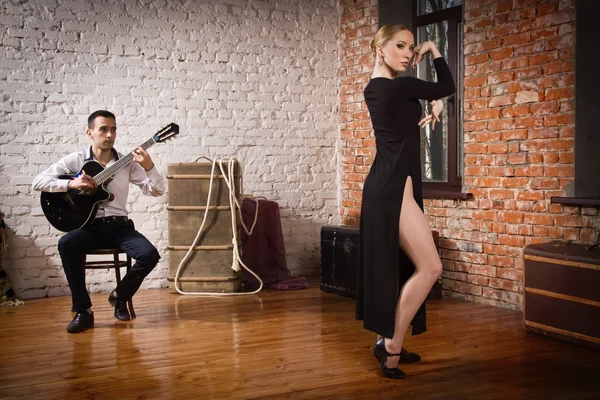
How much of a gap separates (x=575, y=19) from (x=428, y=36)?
1.74 m

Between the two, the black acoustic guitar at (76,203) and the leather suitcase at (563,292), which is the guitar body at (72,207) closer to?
the black acoustic guitar at (76,203)

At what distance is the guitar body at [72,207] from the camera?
181 inches

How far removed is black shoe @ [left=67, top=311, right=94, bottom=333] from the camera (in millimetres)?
4359

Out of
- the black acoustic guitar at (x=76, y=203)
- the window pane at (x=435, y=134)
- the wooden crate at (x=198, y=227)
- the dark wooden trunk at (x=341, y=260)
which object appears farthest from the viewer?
the window pane at (x=435, y=134)

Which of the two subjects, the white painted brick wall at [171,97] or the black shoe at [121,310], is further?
the white painted brick wall at [171,97]

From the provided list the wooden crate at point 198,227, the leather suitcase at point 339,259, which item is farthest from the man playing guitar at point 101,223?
the leather suitcase at point 339,259

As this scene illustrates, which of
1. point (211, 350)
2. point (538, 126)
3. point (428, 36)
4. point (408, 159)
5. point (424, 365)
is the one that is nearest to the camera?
point (408, 159)

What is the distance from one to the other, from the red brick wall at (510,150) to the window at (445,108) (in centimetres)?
30

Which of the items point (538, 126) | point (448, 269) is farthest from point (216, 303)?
point (538, 126)

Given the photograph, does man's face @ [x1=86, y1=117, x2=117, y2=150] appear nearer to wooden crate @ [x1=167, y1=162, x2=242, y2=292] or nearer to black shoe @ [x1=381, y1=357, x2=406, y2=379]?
wooden crate @ [x1=167, y1=162, x2=242, y2=292]

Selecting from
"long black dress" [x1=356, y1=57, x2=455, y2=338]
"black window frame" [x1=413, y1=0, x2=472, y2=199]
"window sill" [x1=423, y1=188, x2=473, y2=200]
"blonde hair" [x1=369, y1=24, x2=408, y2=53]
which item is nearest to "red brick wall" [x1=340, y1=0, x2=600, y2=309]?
"window sill" [x1=423, y1=188, x2=473, y2=200]

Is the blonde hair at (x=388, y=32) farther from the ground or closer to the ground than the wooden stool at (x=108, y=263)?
farther from the ground

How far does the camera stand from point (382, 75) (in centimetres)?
328

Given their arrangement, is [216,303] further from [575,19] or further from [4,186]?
[575,19]
